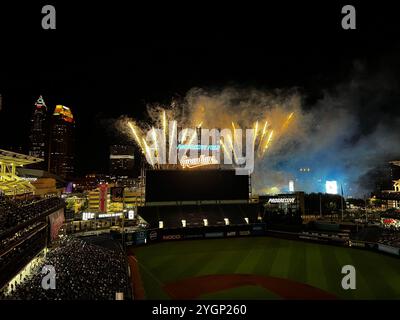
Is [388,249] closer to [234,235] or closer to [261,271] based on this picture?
[261,271]

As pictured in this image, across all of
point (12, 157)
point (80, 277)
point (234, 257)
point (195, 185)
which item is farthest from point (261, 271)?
point (12, 157)

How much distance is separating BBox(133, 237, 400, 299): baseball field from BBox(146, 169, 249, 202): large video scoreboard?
752cm

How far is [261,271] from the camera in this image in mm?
20484

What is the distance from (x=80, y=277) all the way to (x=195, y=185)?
23890mm

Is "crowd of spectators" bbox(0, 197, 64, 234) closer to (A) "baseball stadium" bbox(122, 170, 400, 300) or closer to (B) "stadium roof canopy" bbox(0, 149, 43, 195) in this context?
(B) "stadium roof canopy" bbox(0, 149, 43, 195)

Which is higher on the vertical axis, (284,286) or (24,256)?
(24,256)

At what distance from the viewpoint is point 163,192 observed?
118ft

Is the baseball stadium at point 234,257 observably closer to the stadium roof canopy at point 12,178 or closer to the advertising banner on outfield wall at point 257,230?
the advertising banner on outfield wall at point 257,230

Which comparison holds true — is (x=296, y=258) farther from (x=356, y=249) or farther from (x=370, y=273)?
(x=356, y=249)

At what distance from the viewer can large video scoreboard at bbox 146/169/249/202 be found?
3591cm

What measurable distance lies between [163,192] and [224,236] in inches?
381

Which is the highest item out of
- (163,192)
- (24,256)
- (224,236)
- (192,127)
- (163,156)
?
(192,127)

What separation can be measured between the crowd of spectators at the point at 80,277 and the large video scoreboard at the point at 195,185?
1542 cm
